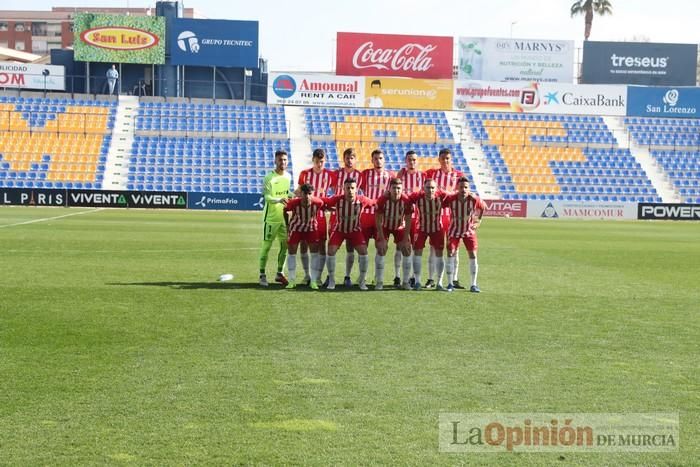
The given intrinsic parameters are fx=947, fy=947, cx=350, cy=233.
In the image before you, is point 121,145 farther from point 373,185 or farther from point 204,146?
point 373,185

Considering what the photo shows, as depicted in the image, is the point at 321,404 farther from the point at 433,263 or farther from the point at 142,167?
the point at 142,167

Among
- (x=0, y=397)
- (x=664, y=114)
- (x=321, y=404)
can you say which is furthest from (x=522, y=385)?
(x=664, y=114)

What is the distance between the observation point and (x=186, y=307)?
12.0 m

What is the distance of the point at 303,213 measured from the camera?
1419 cm

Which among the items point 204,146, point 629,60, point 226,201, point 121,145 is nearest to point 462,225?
point 226,201

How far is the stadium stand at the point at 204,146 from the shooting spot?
4946 centimetres

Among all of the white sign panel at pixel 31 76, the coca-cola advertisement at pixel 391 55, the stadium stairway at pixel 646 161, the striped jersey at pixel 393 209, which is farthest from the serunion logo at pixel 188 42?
the striped jersey at pixel 393 209

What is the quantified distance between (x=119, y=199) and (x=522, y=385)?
39.1 meters

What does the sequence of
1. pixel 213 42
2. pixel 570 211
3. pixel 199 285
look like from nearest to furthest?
pixel 199 285, pixel 570 211, pixel 213 42

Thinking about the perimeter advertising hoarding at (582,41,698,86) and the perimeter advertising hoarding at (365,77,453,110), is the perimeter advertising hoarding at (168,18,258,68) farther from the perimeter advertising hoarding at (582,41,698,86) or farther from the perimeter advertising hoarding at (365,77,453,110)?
the perimeter advertising hoarding at (582,41,698,86)

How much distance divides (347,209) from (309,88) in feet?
140

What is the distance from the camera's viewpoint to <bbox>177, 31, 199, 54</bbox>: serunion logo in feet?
185

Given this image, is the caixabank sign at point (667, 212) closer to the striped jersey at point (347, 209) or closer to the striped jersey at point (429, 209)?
the striped jersey at point (429, 209)

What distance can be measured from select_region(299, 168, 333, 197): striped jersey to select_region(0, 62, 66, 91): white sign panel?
150ft
